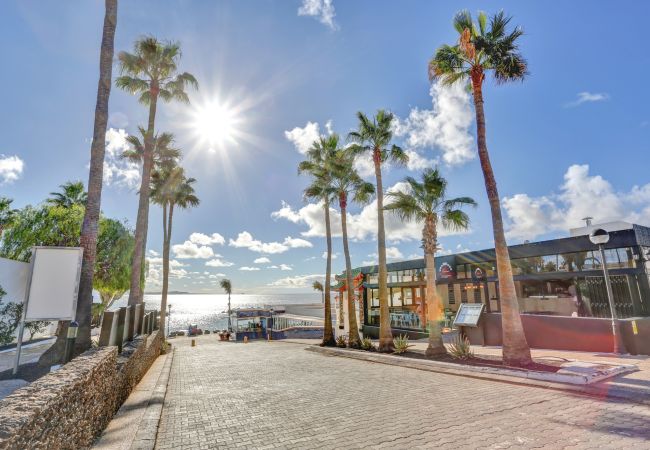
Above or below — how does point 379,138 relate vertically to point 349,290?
above

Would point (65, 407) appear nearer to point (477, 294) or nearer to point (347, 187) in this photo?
point (347, 187)

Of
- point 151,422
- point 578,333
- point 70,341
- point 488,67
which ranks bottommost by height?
point 151,422

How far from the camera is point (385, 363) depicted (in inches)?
512

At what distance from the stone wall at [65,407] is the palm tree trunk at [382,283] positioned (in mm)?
11477

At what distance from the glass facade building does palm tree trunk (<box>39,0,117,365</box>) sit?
19.6m

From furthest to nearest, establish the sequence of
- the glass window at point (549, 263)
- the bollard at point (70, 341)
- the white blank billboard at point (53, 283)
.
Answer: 1. the glass window at point (549, 263)
2. the white blank billboard at point (53, 283)
3. the bollard at point (70, 341)

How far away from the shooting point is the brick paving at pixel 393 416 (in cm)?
509

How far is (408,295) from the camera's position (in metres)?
28.1

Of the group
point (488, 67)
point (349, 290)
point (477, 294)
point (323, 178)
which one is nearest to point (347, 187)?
point (323, 178)

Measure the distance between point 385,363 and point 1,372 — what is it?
13.1 m

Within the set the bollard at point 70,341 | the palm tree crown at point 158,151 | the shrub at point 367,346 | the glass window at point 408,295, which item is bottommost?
the shrub at point 367,346

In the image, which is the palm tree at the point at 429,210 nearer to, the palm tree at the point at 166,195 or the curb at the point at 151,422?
the curb at the point at 151,422

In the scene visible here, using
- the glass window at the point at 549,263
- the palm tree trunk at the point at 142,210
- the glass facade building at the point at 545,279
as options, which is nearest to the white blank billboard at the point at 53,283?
the palm tree trunk at the point at 142,210

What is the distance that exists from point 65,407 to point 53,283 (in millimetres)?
8671
